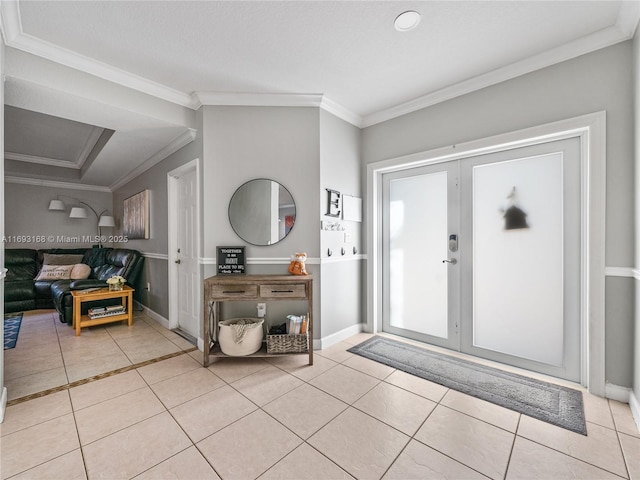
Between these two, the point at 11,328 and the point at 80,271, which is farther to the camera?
the point at 80,271

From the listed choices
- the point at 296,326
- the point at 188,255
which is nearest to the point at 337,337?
the point at 296,326

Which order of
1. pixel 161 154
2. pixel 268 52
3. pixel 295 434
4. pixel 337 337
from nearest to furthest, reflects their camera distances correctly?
pixel 295 434
pixel 268 52
pixel 337 337
pixel 161 154

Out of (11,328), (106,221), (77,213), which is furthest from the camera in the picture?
(106,221)

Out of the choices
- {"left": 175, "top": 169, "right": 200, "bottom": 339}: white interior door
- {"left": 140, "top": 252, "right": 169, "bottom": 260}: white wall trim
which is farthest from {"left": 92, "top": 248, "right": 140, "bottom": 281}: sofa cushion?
{"left": 175, "top": 169, "right": 200, "bottom": 339}: white interior door

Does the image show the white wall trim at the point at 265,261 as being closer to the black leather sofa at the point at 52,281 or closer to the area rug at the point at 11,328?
the black leather sofa at the point at 52,281

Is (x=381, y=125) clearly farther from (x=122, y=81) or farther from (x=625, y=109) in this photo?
(x=122, y=81)

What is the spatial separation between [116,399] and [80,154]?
4.34m

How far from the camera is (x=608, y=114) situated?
1.93m

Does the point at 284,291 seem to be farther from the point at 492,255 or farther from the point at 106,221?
the point at 106,221

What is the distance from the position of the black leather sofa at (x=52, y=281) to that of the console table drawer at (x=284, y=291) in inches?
109

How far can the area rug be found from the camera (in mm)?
2962

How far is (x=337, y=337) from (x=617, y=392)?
6.92 ft

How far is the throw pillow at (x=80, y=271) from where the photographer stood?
4.59 meters

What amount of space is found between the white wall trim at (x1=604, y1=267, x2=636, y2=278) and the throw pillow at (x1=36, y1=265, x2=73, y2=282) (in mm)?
6634
